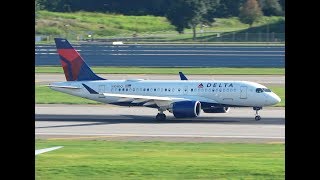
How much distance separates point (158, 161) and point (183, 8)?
9171cm

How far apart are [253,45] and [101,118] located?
6827 cm

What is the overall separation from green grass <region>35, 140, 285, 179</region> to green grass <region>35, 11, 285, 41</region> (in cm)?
8453

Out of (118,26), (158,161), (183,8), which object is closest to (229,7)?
(183,8)

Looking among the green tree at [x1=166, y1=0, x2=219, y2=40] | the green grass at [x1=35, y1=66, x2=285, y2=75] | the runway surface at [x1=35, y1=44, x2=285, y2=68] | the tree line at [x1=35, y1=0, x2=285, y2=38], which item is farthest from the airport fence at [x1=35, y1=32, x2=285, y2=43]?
the green grass at [x1=35, y1=66, x2=285, y2=75]

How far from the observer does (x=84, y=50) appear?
9869 centimetres

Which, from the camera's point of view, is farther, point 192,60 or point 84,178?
point 192,60

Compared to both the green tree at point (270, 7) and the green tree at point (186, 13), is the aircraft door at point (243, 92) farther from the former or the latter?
the green tree at point (270, 7)

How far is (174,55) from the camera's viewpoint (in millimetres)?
95000

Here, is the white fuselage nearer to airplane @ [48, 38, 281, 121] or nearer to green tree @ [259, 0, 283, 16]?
airplane @ [48, 38, 281, 121]

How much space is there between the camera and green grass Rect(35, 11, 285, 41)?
114 m

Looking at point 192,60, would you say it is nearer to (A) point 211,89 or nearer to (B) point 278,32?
(B) point 278,32

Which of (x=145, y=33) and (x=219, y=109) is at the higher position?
(x=145, y=33)

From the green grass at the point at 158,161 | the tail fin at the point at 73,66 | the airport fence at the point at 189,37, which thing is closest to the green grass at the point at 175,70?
the airport fence at the point at 189,37
